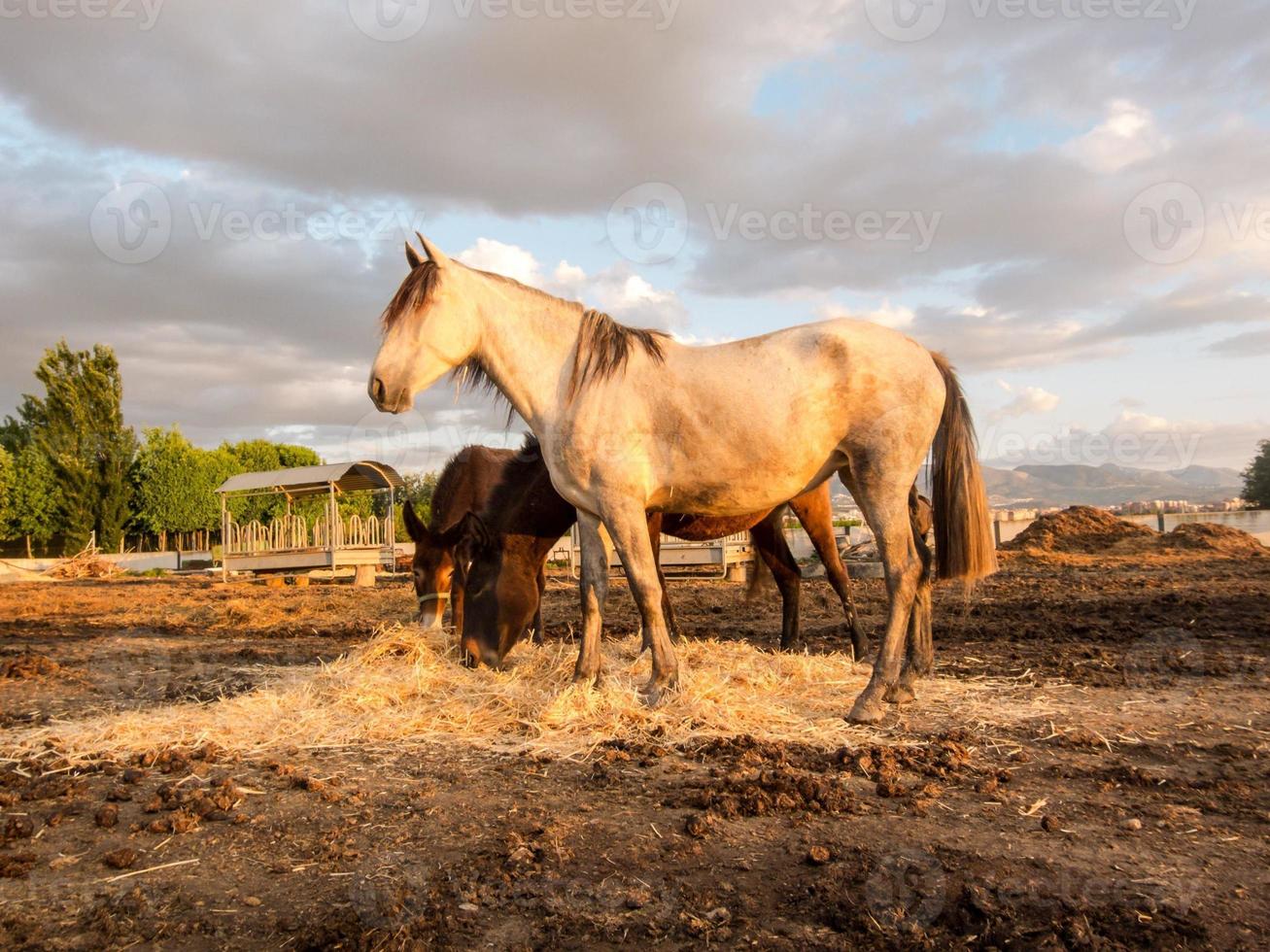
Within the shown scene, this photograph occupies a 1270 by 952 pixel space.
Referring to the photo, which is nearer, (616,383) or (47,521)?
(616,383)

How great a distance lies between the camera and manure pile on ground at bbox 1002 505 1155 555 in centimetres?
2220

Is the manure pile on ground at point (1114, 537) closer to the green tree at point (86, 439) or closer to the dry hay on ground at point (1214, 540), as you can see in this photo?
the dry hay on ground at point (1214, 540)

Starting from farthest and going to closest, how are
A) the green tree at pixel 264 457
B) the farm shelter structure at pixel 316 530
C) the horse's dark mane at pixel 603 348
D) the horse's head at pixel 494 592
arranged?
the green tree at pixel 264 457 < the farm shelter structure at pixel 316 530 < the horse's head at pixel 494 592 < the horse's dark mane at pixel 603 348

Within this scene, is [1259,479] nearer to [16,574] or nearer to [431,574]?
[431,574]

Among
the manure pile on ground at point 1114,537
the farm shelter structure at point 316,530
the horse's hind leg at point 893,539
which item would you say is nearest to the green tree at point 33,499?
the farm shelter structure at point 316,530

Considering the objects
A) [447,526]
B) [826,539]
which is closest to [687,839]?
[826,539]

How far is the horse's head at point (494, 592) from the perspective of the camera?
579cm

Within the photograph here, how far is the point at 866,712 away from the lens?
4.38 m

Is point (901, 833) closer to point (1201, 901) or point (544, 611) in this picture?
point (1201, 901)

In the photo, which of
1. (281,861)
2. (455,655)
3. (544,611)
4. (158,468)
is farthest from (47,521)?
(281,861)

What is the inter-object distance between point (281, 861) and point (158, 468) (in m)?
46.5

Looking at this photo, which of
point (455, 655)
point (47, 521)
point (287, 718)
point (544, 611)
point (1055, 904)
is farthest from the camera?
point (47, 521)

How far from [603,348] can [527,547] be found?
6.16ft

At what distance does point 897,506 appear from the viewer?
15.6 feet
